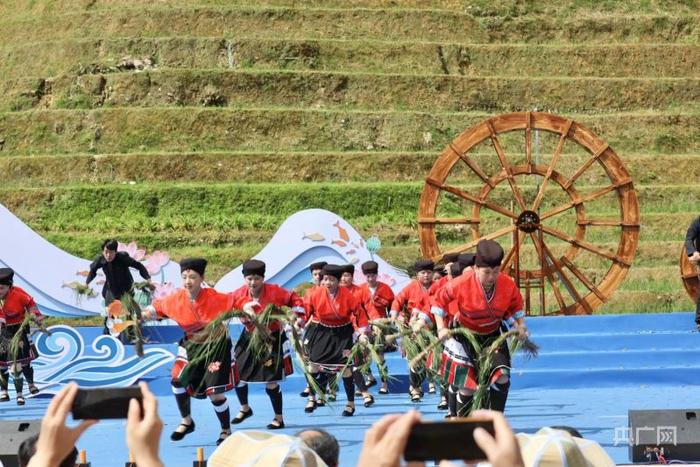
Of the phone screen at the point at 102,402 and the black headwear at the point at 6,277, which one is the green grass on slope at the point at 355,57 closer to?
the black headwear at the point at 6,277

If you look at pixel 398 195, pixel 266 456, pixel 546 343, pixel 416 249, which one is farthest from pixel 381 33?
pixel 266 456

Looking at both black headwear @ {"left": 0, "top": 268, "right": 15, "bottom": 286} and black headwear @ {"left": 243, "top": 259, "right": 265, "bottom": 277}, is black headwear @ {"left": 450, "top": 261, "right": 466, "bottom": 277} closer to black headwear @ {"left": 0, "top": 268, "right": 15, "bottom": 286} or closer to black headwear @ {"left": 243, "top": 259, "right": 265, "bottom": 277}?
black headwear @ {"left": 243, "top": 259, "right": 265, "bottom": 277}

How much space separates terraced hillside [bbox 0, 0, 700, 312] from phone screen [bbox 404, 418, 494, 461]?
19154 mm

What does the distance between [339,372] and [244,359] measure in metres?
0.90

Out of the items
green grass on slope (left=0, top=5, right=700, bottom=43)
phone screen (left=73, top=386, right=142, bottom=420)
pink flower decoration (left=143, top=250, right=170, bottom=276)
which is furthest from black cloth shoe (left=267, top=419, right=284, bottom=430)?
Answer: green grass on slope (left=0, top=5, right=700, bottom=43)

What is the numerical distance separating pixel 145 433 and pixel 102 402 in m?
0.32

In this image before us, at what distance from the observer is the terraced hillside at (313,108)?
25.0 m

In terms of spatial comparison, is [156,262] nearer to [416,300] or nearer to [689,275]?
[416,300]

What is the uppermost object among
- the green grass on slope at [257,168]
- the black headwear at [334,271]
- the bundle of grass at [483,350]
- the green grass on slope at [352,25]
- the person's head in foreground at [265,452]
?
the green grass on slope at [352,25]

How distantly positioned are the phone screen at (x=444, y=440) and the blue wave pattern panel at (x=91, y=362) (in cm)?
1169

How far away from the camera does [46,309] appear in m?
17.7

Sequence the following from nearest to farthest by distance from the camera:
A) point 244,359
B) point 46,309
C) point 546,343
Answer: point 244,359 < point 546,343 < point 46,309

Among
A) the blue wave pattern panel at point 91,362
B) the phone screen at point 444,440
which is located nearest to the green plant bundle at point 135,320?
the blue wave pattern panel at point 91,362

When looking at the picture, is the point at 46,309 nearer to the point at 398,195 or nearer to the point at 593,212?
the point at 398,195
